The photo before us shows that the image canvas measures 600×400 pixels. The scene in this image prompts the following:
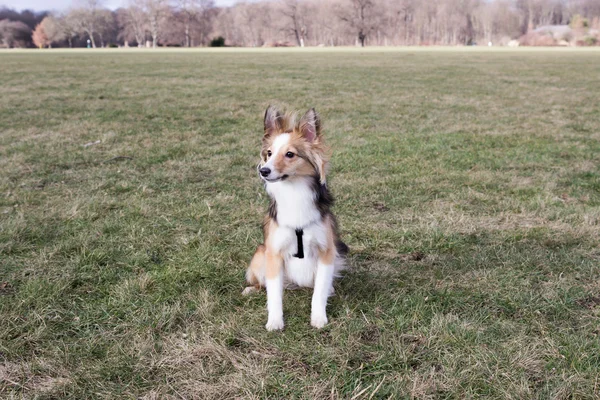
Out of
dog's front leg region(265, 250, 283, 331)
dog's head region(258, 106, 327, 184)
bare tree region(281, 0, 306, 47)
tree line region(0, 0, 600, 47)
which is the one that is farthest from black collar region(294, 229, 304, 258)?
bare tree region(281, 0, 306, 47)

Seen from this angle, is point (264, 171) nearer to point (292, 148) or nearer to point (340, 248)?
point (292, 148)

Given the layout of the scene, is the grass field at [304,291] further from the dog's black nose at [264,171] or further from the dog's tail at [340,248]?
the dog's black nose at [264,171]

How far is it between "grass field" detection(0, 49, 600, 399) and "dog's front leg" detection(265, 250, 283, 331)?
0.10 meters

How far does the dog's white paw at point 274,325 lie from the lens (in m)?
3.03

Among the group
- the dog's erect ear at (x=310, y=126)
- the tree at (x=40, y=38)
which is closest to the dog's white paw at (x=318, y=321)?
the dog's erect ear at (x=310, y=126)

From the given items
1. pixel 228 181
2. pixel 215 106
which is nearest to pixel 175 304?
pixel 228 181

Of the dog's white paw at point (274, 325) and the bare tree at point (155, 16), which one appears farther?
the bare tree at point (155, 16)

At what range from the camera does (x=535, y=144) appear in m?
8.09

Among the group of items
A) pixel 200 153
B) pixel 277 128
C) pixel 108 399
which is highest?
pixel 277 128

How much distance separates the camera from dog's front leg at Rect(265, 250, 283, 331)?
303 cm

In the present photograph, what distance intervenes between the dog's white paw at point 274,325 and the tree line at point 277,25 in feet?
320

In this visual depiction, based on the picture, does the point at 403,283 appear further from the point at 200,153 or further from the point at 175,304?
the point at 200,153

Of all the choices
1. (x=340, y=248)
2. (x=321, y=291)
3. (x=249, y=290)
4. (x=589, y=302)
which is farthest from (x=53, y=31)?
(x=589, y=302)

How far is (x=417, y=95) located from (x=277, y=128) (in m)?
12.4
